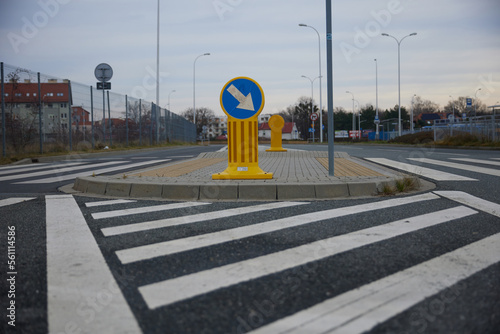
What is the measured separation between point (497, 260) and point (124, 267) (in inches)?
104

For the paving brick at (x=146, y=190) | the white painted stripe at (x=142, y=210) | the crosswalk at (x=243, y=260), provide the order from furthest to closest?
the paving brick at (x=146, y=190), the white painted stripe at (x=142, y=210), the crosswalk at (x=243, y=260)

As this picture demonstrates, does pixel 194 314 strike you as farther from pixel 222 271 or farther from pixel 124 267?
pixel 124 267

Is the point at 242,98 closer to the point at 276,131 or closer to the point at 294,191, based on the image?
the point at 294,191

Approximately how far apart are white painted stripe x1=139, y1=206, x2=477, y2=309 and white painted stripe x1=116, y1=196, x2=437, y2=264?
607 mm

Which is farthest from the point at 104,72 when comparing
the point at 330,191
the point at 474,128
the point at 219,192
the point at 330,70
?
the point at 474,128

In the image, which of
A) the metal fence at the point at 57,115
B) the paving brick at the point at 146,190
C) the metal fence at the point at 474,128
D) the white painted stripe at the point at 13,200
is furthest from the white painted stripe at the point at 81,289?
the metal fence at the point at 474,128

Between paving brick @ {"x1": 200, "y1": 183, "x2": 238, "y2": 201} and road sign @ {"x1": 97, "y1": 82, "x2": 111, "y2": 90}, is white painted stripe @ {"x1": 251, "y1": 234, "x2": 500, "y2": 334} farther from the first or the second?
road sign @ {"x1": 97, "y1": 82, "x2": 111, "y2": 90}

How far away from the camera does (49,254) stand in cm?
347

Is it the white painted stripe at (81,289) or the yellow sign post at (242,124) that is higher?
the yellow sign post at (242,124)

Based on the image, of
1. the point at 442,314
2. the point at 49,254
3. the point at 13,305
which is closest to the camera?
the point at 442,314

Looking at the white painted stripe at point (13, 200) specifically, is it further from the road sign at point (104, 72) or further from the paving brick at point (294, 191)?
the road sign at point (104, 72)

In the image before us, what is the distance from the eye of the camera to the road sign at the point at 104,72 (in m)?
21.7

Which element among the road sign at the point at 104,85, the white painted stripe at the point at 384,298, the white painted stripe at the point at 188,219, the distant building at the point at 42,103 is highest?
the road sign at the point at 104,85

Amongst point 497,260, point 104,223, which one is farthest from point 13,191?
point 497,260
